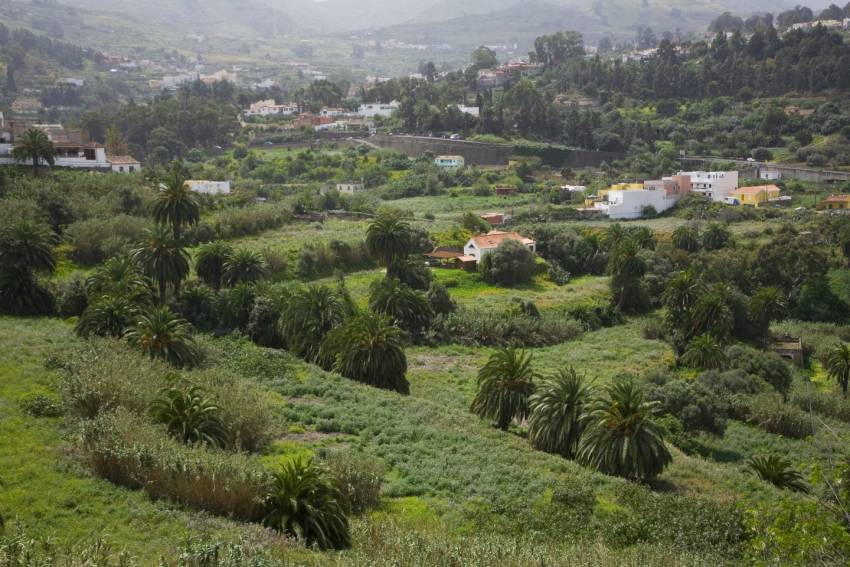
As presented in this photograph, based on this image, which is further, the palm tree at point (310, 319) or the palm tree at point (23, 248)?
the palm tree at point (23, 248)

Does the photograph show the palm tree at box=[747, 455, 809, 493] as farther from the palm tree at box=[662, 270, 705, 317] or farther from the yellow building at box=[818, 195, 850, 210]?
the yellow building at box=[818, 195, 850, 210]

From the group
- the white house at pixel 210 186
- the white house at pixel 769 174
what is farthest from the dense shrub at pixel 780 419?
the white house at pixel 769 174

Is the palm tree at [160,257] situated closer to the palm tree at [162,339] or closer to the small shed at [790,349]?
the palm tree at [162,339]

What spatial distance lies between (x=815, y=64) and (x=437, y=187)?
57.5 m

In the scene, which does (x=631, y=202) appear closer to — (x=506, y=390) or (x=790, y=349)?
(x=790, y=349)

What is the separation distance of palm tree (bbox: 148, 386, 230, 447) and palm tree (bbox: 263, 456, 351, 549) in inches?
157

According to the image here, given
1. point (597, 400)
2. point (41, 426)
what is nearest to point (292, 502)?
point (41, 426)

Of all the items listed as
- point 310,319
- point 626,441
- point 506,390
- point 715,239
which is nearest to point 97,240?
point 310,319

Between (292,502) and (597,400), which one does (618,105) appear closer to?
(597,400)

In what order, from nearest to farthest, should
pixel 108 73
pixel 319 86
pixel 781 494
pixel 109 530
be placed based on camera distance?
pixel 109 530 → pixel 781 494 → pixel 319 86 → pixel 108 73

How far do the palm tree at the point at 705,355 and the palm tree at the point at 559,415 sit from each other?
14.8 meters

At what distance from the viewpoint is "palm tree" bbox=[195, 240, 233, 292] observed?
4203 cm

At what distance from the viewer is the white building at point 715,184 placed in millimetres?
75812

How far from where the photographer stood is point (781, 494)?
2402cm
